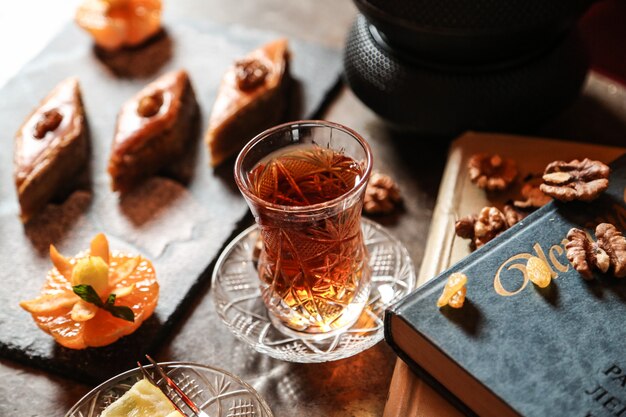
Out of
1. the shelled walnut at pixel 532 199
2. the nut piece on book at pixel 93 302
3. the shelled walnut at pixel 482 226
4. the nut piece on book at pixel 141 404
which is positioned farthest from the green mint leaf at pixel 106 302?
the shelled walnut at pixel 532 199

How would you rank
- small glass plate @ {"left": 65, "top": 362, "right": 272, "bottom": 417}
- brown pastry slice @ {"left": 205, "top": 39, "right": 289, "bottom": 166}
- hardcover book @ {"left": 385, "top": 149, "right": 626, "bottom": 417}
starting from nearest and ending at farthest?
hardcover book @ {"left": 385, "top": 149, "right": 626, "bottom": 417} < small glass plate @ {"left": 65, "top": 362, "right": 272, "bottom": 417} < brown pastry slice @ {"left": 205, "top": 39, "right": 289, "bottom": 166}

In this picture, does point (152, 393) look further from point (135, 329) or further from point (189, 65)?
point (189, 65)

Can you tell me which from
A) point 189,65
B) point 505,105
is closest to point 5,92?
point 189,65

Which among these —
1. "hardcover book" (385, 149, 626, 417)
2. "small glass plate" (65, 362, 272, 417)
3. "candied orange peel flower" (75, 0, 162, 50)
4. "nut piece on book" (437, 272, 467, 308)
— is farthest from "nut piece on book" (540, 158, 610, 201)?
"candied orange peel flower" (75, 0, 162, 50)

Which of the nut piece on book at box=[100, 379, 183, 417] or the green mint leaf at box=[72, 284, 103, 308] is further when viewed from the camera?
the green mint leaf at box=[72, 284, 103, 308]

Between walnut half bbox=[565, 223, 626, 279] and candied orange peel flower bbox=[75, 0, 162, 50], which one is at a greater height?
walnut half bbox=[565, 223, 626, 279]

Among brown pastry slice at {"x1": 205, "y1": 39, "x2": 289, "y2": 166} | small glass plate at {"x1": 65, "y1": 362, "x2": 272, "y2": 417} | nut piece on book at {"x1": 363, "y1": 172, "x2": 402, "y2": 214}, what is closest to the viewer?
small glass plate at {"x1": 65, "y1": 362, "x2": 272, "y2": 417}

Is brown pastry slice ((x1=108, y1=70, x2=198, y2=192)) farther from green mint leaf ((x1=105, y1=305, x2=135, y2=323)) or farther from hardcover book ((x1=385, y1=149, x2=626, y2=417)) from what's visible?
hardcover book ((x1=385, y1=149, x2=626, y2=417))
